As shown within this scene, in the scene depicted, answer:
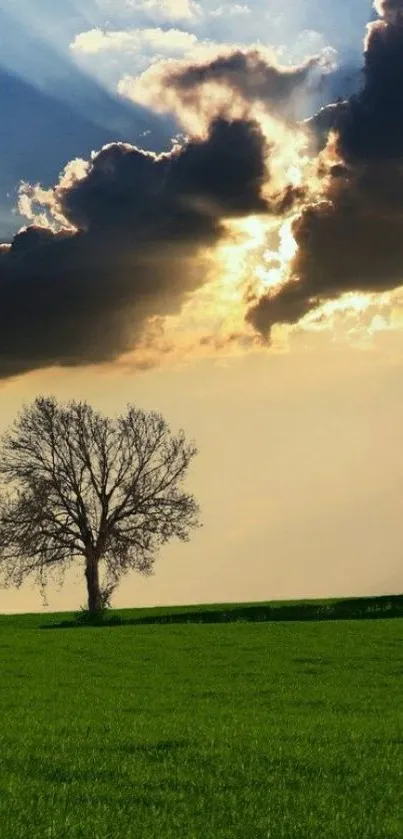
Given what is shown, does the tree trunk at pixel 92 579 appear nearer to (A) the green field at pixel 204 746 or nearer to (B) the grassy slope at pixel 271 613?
(B) the grassy slope at pixel 271 613

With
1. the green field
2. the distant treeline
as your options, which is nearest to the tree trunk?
the distant treeline

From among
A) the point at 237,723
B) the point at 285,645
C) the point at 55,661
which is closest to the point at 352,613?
the point at 285,645

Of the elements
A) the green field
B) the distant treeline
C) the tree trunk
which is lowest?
the green field

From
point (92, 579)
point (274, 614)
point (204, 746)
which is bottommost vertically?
point (204, 746)

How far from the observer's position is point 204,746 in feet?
51.6

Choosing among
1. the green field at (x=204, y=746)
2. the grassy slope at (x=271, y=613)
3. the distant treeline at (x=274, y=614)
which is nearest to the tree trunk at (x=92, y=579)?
the grassy slope at (x=271, y=613)

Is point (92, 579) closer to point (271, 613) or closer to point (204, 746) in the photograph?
point (271, 613)

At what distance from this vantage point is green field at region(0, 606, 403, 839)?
11.0 m

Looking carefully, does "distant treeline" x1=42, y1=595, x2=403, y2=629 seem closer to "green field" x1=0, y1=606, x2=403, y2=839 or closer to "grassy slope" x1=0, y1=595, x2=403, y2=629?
"grassy slope" x1=0, y1=595, x2=403, y2=629

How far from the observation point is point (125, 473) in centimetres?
6469

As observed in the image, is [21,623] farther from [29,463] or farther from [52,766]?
[52,766]

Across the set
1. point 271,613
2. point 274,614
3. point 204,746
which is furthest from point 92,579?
point 204,746

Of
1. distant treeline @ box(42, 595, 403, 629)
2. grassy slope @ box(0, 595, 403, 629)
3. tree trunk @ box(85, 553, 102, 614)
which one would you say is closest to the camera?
distant treeline @ box(42, 595, 403, 629)

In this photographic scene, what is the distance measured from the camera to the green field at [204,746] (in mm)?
11039
